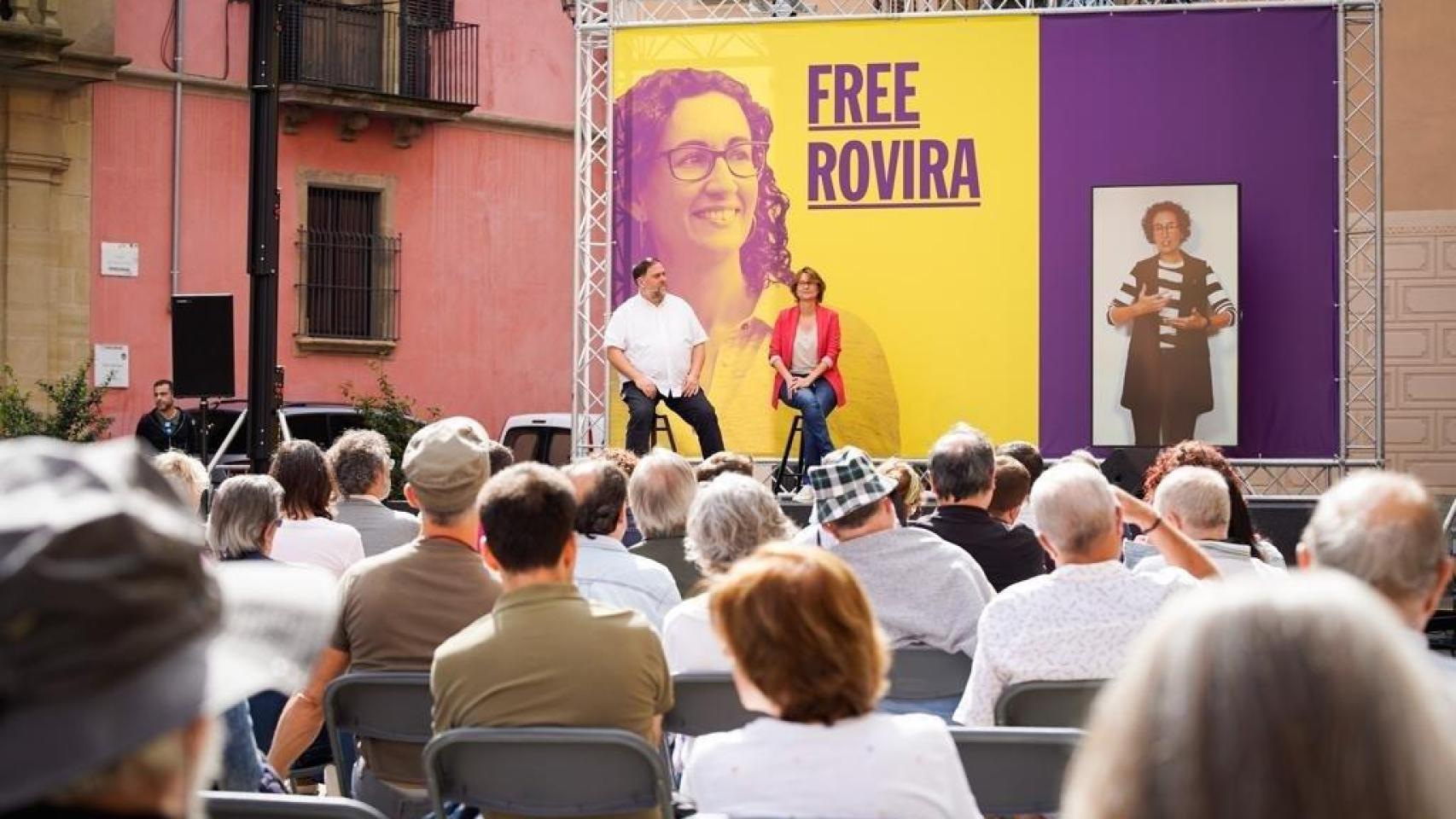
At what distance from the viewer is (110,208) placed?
23344mm

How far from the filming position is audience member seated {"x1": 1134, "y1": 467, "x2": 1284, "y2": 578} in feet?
18.6

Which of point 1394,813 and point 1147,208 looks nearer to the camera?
point 1394,813

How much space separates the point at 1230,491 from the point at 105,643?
17.4ft

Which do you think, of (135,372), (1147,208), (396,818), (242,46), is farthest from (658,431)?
(242,46)

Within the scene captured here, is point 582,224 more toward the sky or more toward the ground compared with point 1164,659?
more toward the sky

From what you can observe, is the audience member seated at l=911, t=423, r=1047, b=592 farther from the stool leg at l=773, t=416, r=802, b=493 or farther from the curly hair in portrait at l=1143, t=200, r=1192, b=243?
the curly hair in portrait at l=1143, t=200, r=1192, b=243

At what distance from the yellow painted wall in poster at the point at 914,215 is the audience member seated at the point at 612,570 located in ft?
25.2

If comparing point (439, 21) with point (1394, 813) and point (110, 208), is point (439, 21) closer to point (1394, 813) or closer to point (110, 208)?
point (110, 208)

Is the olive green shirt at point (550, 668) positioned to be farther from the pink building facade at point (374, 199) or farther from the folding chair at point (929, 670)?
the pink building facade at point (374, 199)

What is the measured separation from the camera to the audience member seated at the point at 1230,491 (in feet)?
20.5

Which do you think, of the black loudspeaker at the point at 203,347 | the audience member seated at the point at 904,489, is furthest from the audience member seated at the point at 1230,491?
the black loudspeaker at the point at 203,347

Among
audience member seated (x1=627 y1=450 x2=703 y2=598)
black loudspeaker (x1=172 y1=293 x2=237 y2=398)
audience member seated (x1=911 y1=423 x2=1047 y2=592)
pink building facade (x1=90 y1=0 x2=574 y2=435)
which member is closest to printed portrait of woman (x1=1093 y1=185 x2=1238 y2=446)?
black loudspeaker (x1=172 y1=293 x2=237 y2=398)

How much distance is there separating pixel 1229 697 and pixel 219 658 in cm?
71

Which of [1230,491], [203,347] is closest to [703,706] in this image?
[1230,491]
